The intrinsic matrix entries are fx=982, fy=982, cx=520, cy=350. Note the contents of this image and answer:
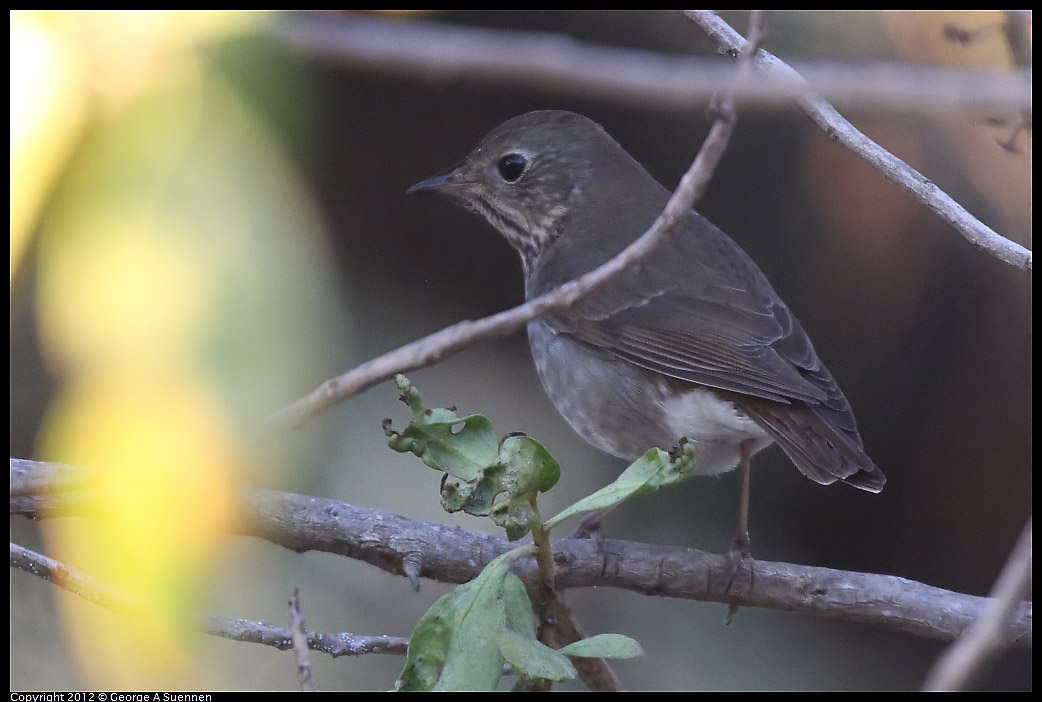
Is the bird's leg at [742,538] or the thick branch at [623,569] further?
the bird's leg at [742,538]

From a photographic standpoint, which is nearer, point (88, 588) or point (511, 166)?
point (88, 588)

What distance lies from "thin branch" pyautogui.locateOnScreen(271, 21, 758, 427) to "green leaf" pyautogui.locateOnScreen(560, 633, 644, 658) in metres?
0.56

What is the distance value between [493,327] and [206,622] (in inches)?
41.9

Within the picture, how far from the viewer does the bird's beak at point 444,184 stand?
3168 millimetres

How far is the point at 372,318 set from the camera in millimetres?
3213

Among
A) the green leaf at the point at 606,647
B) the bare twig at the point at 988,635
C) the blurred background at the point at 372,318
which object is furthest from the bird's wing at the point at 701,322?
the bare twig at the point at 988,635

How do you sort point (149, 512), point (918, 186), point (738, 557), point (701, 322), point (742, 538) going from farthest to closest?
1. point (701, 322)
2. point (742, 538)
3. point (738, 557)
4. point (918, 186)
5. point (149, 512)

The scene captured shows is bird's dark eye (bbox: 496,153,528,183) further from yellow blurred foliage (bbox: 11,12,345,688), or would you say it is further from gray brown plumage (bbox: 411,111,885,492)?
yellow blurred foliage (bbox: 11,12,345,688)

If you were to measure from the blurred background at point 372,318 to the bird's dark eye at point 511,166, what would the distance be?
0.14m

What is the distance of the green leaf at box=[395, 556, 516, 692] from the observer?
1.62m

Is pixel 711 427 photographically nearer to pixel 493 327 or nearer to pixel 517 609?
pixel 517 609

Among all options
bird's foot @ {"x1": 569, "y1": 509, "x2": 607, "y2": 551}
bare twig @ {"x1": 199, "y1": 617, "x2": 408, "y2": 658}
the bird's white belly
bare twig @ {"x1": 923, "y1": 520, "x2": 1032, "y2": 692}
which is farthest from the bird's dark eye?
bare twig @ {"x1": 923, "y1": 520, "x2": 1032, "y2": 692}

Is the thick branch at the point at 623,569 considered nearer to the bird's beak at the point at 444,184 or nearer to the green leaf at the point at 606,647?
the green leaf at the point at 606,647

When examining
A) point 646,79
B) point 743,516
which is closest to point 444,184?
point 743,516
